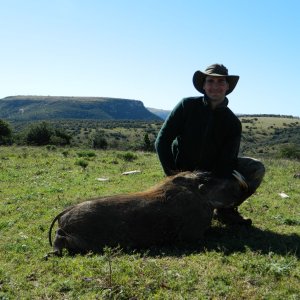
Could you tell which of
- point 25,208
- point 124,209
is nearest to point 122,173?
point 25,208

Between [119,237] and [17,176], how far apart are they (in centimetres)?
1021

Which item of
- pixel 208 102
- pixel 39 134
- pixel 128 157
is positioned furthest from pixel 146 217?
pixel 39 134

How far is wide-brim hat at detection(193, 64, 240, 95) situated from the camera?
7.51 metres

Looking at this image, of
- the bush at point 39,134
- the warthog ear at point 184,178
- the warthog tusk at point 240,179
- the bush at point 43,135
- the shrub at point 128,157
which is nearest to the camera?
the warthog ear at point 184,178

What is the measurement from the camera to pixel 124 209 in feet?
21.2

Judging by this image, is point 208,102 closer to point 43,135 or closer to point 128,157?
point 128,157

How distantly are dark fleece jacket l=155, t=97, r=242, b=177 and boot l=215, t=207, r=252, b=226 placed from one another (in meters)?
0.81

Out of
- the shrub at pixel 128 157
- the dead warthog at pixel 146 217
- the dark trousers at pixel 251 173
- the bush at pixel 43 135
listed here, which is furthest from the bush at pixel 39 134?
the dead warthog at pixel 146 217

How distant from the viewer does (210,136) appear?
25.3ft

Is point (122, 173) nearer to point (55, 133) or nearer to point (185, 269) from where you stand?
point (185, 269)

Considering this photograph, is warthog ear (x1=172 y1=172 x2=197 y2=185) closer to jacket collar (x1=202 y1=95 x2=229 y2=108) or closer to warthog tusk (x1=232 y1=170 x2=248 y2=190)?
warthog tusk (x1=232 y1=170 x2=248 y2=190)

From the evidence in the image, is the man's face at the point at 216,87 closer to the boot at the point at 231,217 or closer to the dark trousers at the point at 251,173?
the dark trousers at the point at 251,173

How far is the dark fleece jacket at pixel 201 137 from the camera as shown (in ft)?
25.1

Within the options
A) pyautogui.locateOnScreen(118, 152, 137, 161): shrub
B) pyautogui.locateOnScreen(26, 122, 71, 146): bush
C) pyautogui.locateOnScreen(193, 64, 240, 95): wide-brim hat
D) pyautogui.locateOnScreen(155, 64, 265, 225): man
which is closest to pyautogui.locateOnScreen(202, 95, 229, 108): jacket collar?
pyautogui.locateOnScreen(155, 64, 265, 225): man
